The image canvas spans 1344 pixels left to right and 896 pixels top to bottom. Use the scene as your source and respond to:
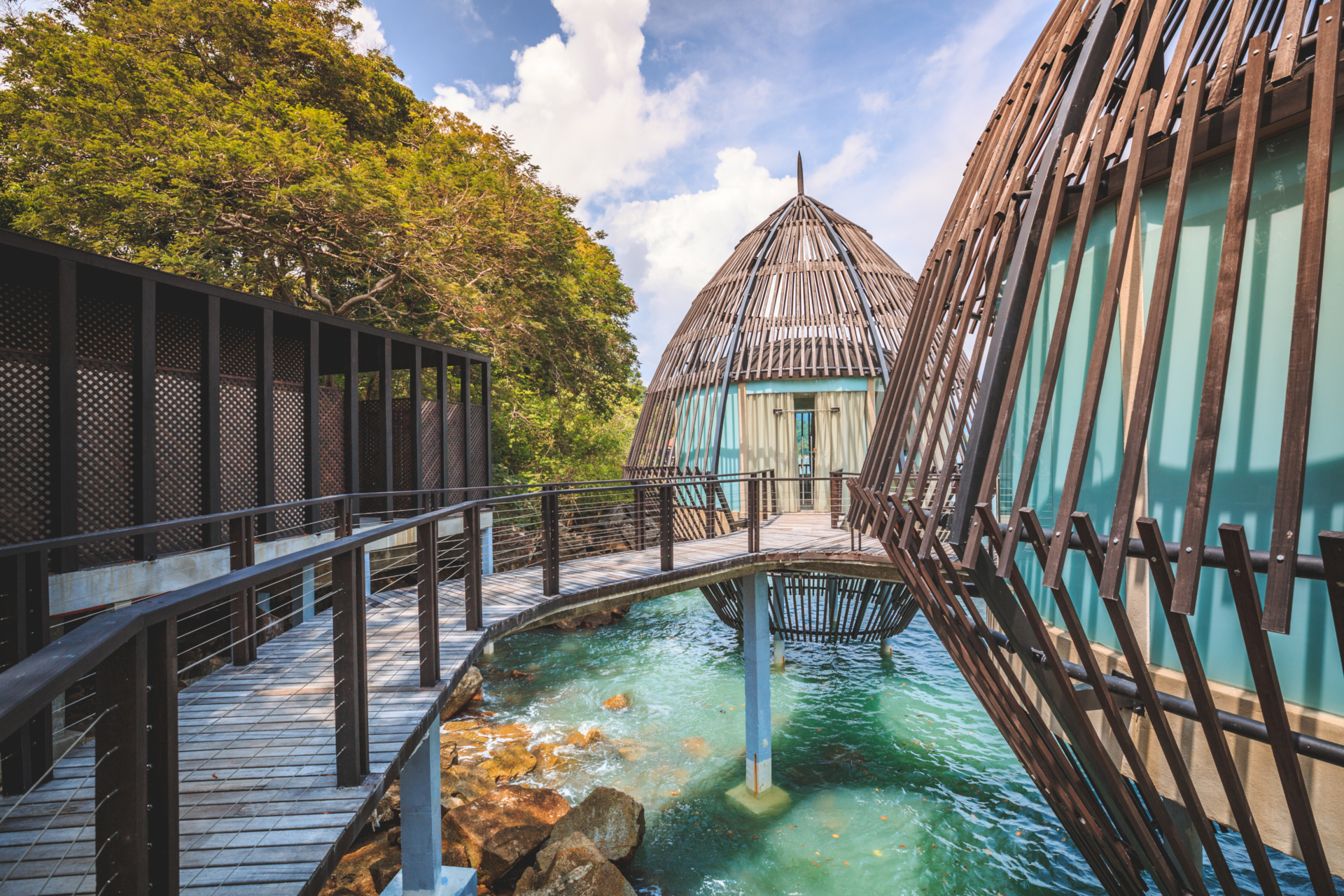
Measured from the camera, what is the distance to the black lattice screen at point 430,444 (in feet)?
29.5

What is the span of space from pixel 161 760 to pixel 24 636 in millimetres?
2406

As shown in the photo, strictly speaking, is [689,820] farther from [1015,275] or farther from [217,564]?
[1015,275]

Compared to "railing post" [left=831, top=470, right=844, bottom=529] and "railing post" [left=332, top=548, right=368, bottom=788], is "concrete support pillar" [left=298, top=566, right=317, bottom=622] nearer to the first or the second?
"railing post" [left=332, top=548, right=368, bottom=788]

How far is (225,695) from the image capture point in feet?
11.7

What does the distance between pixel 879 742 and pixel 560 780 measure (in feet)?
13.8

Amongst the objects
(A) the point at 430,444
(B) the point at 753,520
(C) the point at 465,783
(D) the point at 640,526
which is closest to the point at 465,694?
(C) the point at 465,783

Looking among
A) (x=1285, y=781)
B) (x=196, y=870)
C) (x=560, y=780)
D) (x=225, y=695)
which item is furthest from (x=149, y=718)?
(x=560, y=780)

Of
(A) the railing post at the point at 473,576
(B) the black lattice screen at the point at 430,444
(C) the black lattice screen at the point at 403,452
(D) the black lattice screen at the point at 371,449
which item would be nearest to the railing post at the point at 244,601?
(A) the railing post at the point at 473,576

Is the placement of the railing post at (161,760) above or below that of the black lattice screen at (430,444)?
below

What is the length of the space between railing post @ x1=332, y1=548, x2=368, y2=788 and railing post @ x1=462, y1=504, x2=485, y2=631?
1.79 meters

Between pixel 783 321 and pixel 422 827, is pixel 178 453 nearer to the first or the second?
pixel 422 827

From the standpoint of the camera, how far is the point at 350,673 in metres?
2.42

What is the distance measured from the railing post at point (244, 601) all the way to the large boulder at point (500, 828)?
2.48 m

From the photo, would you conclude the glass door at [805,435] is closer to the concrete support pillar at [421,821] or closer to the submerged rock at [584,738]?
the submerged rock at [584,738]
